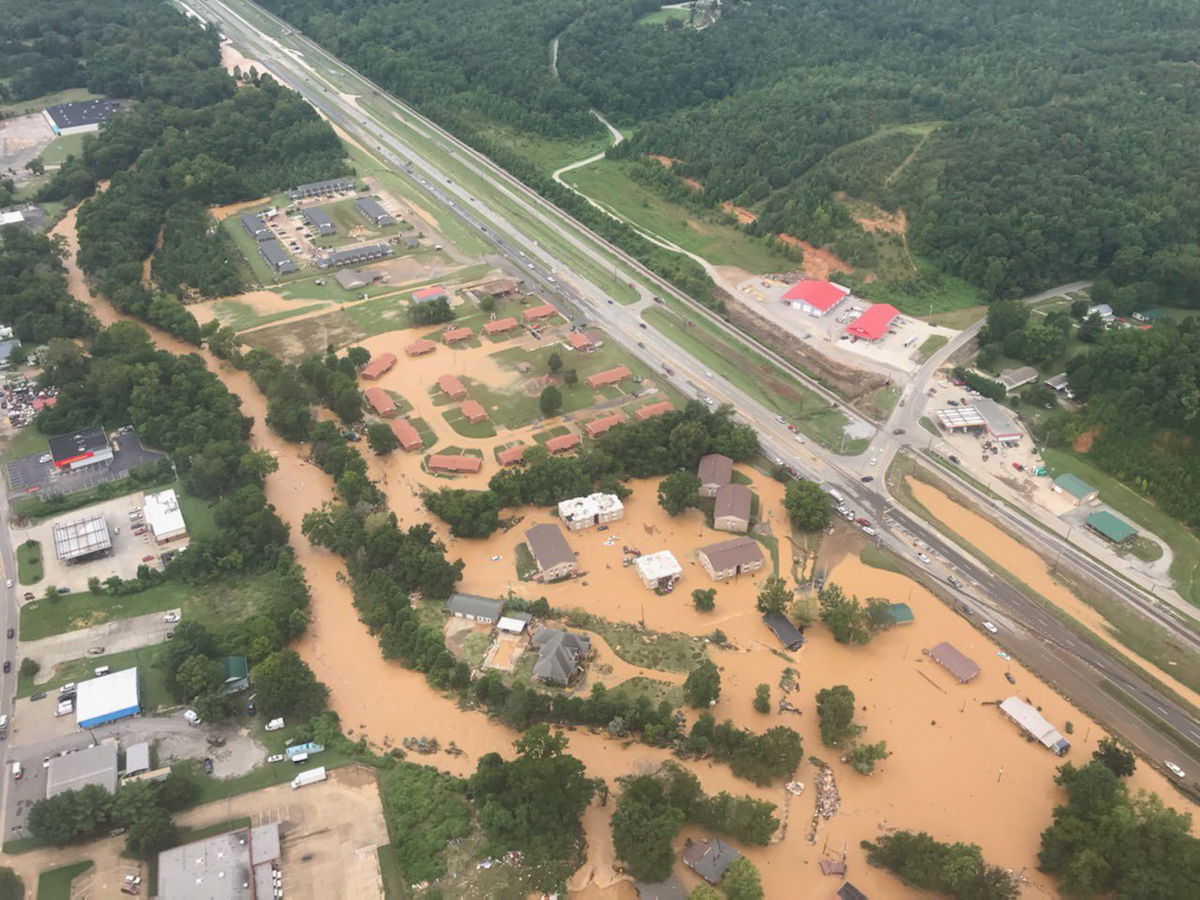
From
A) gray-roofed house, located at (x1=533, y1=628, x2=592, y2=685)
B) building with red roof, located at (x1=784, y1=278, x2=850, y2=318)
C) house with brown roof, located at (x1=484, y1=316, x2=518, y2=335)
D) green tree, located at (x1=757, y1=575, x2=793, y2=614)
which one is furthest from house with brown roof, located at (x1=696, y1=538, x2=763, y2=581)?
building with red roof, located at (x1=784, y1=278, x2=850, y2=318)

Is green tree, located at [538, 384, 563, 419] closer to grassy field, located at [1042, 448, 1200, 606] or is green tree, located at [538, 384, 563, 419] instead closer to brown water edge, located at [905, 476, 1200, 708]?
brown water edge, located at [905, 476, 1200, 708]

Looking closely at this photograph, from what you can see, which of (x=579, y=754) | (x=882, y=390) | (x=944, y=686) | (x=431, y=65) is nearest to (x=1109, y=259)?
(x=882, y=390)

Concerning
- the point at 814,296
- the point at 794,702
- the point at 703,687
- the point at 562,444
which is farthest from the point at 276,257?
the point at 794,702

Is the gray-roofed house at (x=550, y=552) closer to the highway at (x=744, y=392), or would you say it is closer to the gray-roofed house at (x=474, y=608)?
the gray-roofed house at (x=474, y=608)

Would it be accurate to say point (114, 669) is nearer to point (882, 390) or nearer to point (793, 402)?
point (793, 402)

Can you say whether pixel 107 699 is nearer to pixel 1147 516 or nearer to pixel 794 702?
pixel 794 702

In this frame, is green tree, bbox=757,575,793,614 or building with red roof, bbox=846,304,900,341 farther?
building with red roof, bbox=846,304,900,341
